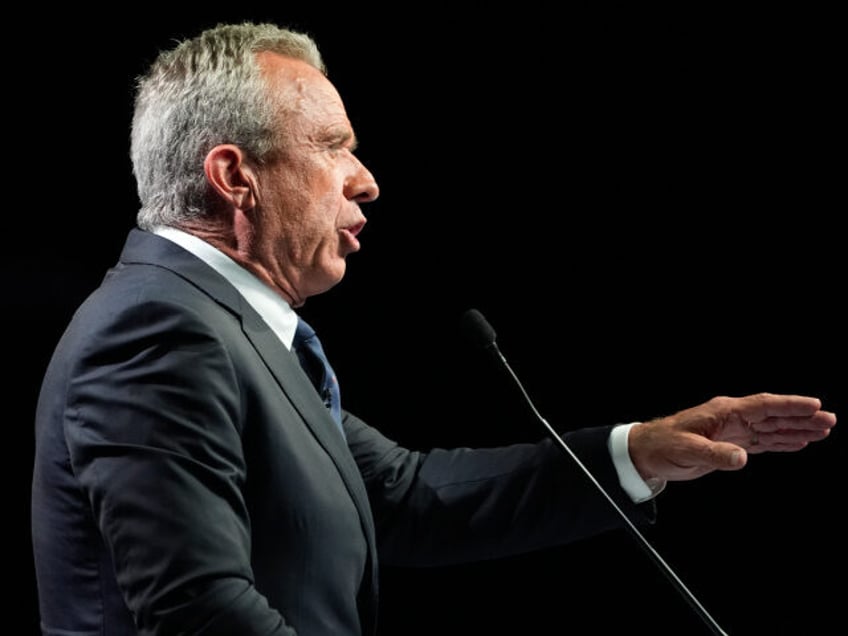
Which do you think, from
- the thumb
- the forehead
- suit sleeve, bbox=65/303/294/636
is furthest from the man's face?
the thumb

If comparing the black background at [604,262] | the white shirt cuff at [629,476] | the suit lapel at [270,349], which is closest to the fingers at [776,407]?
A: the white shirt cuff at [629,476]

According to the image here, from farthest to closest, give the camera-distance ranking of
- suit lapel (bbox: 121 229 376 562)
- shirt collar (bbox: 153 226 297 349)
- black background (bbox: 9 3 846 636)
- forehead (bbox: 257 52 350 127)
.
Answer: black background (bbox: 9 3 846 636)
forehead (bbox: 257 52 350 127)
shirt collar (bbox: 153 226 297 349)
suit lapel (bbox: 121 229 376 562)

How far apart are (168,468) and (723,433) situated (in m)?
0.94

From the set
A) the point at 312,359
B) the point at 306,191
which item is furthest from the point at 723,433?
the point at 306,191

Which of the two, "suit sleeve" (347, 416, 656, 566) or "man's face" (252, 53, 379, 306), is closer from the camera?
"man's face" (252, 53, 379, 306)

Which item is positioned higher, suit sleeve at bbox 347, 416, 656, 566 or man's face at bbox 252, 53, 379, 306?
man's face at bbox 252, 53, 379, 306

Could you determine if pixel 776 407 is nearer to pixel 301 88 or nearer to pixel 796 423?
pixel 796 423

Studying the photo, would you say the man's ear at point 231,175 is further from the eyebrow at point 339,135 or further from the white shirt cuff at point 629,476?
the white shirt cuff at point 629,476

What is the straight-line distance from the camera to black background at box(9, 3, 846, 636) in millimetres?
2742

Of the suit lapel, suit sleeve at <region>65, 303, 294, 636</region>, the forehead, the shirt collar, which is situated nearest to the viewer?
suit sleeve at <region>65, 303, 294, 636</region>

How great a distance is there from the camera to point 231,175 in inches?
70.3

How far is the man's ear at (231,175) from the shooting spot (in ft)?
5.79

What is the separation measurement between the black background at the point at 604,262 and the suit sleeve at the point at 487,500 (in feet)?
2.57

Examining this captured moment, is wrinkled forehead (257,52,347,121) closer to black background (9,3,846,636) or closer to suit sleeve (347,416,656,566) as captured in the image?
suit sleeve (347,416,656,566)
